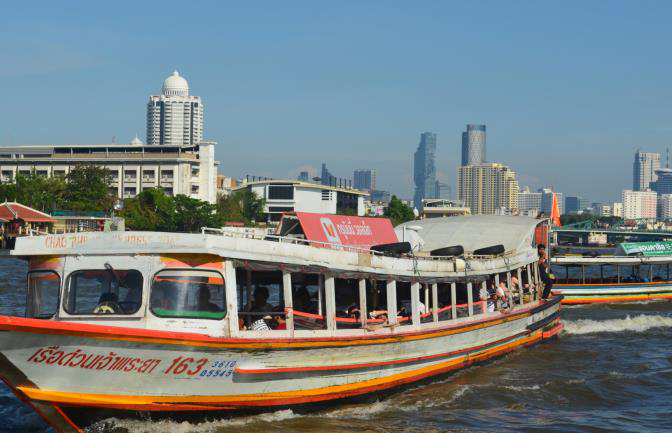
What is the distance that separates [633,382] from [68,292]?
40.6ft

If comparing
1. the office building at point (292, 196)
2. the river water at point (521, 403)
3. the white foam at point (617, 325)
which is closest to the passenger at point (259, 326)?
the river water at point (521, 403)

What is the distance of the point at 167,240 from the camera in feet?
39.4

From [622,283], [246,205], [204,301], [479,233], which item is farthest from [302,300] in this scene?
[246,205]

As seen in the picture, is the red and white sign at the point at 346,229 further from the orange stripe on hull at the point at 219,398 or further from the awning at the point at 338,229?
the orange stripe on hull at the point at 219,398

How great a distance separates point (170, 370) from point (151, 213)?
69.5 meters

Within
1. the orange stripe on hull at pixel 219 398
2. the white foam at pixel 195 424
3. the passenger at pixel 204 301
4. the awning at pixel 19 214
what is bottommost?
the white foam at pixel 195 424

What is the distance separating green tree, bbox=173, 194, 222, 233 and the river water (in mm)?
58945

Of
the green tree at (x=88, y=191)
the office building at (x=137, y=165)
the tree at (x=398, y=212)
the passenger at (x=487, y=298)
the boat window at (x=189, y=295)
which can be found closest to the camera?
the boat window at (x=189, y=295)

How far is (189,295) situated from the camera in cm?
1202

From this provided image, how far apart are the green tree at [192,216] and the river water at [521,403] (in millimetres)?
58945

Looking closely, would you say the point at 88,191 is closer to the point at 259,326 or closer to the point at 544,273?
the point at 544,273

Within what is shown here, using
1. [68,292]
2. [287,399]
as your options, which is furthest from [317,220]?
[68,292]

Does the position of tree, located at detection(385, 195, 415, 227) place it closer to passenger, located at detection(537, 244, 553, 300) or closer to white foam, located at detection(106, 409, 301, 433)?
passenger, located at detection(537, 244, 553, 300)

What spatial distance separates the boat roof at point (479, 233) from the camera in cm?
2295
